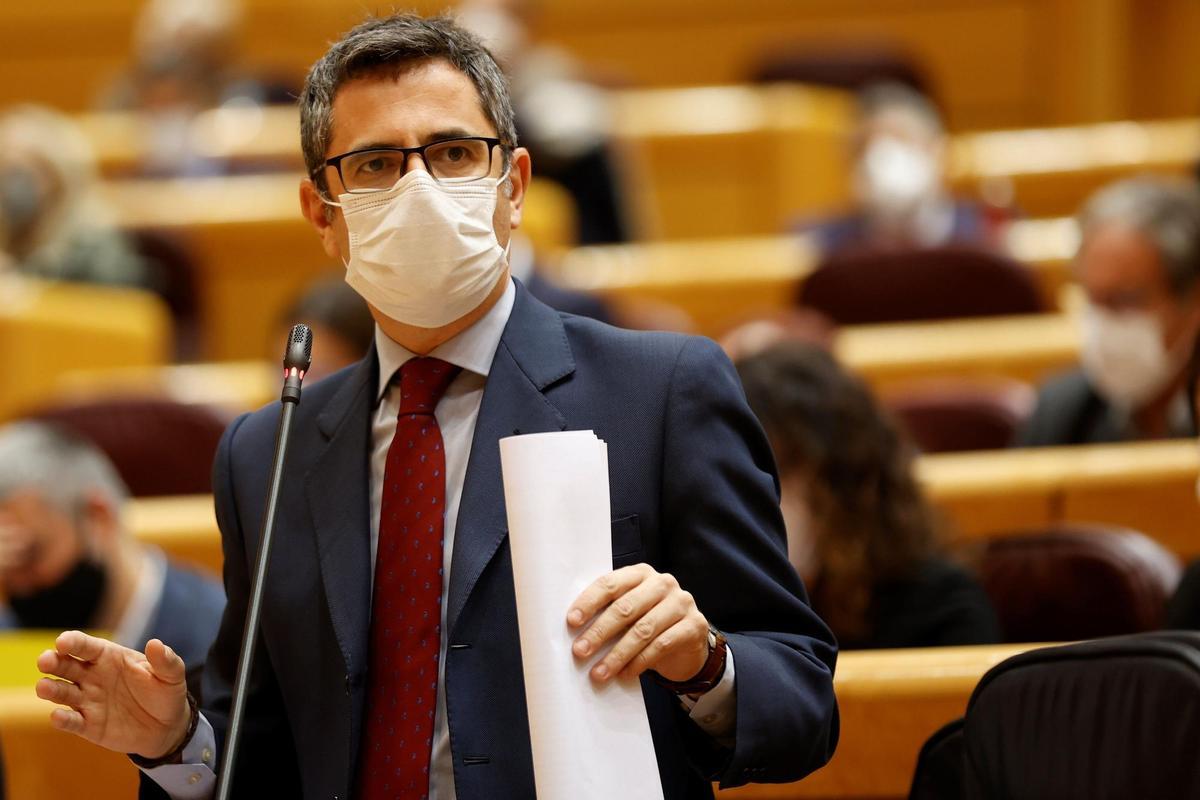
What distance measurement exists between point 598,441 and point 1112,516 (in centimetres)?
189

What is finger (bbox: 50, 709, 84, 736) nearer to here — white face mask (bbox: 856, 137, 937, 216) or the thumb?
the thumb

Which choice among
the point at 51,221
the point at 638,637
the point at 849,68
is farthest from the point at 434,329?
the point at 849,68

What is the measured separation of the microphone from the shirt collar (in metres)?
0.09

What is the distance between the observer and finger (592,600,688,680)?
116 cm

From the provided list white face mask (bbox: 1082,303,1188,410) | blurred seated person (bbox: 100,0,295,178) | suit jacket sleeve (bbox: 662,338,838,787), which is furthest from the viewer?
blurred seated person (bbox: 100,0,295,178)

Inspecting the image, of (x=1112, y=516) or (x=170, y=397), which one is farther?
(x=170, y=397)

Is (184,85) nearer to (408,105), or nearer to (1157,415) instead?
(1157,415)

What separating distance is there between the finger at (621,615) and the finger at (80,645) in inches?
14.8

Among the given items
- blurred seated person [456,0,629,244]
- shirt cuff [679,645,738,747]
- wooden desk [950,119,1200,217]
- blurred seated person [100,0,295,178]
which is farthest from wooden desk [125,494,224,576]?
wooden desk [950,119,1200,217]

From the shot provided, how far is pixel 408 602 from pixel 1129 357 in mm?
2187

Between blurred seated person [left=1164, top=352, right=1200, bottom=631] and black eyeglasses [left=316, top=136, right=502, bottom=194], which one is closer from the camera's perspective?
black eyeglasses [left=316, top=136, right=502, bottom=194]

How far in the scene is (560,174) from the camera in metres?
5.34

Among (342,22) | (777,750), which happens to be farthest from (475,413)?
(342,22)

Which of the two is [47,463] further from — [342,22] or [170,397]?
[342,22]
